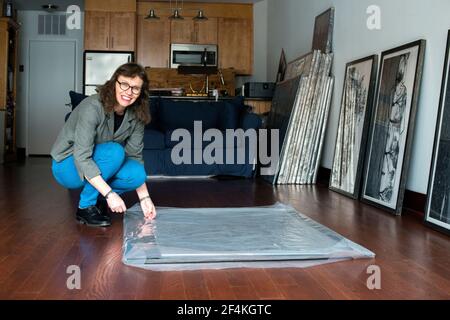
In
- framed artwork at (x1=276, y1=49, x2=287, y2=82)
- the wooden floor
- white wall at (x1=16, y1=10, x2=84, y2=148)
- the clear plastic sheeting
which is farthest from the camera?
white wall at (x1=16, y1=10, x2=84, y2=148)

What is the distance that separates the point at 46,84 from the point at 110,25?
1.78 m

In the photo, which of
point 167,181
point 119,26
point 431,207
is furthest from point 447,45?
point 119,26

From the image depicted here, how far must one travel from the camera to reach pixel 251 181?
5449 millimetres

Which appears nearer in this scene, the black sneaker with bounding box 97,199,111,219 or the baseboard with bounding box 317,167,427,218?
the black sneaker with bounding box 97,199,111,219

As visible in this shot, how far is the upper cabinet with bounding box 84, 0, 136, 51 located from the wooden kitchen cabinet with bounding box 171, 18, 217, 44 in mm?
748

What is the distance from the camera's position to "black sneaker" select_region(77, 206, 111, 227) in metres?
2.84

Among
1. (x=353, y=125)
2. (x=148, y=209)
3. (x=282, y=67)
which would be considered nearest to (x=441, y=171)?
(x=353, y=125)

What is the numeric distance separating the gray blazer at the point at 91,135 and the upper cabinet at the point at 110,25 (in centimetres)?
658

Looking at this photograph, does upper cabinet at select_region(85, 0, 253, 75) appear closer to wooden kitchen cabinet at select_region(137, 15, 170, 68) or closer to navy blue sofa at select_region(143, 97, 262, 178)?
wooden kitchen cabinet at select_region(137, 15, 170, 68)

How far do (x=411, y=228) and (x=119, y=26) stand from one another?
289 inches

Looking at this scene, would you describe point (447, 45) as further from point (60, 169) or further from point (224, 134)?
point (224, 134)

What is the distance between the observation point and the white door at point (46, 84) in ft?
31.9

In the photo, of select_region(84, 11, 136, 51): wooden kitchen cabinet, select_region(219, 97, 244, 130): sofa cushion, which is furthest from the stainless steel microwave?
select_region(219, 97, 244, 130): sofa cushion

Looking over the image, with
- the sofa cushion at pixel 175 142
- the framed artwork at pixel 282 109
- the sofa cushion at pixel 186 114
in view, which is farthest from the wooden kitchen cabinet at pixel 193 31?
the sofa cushion at pixel 175 142
